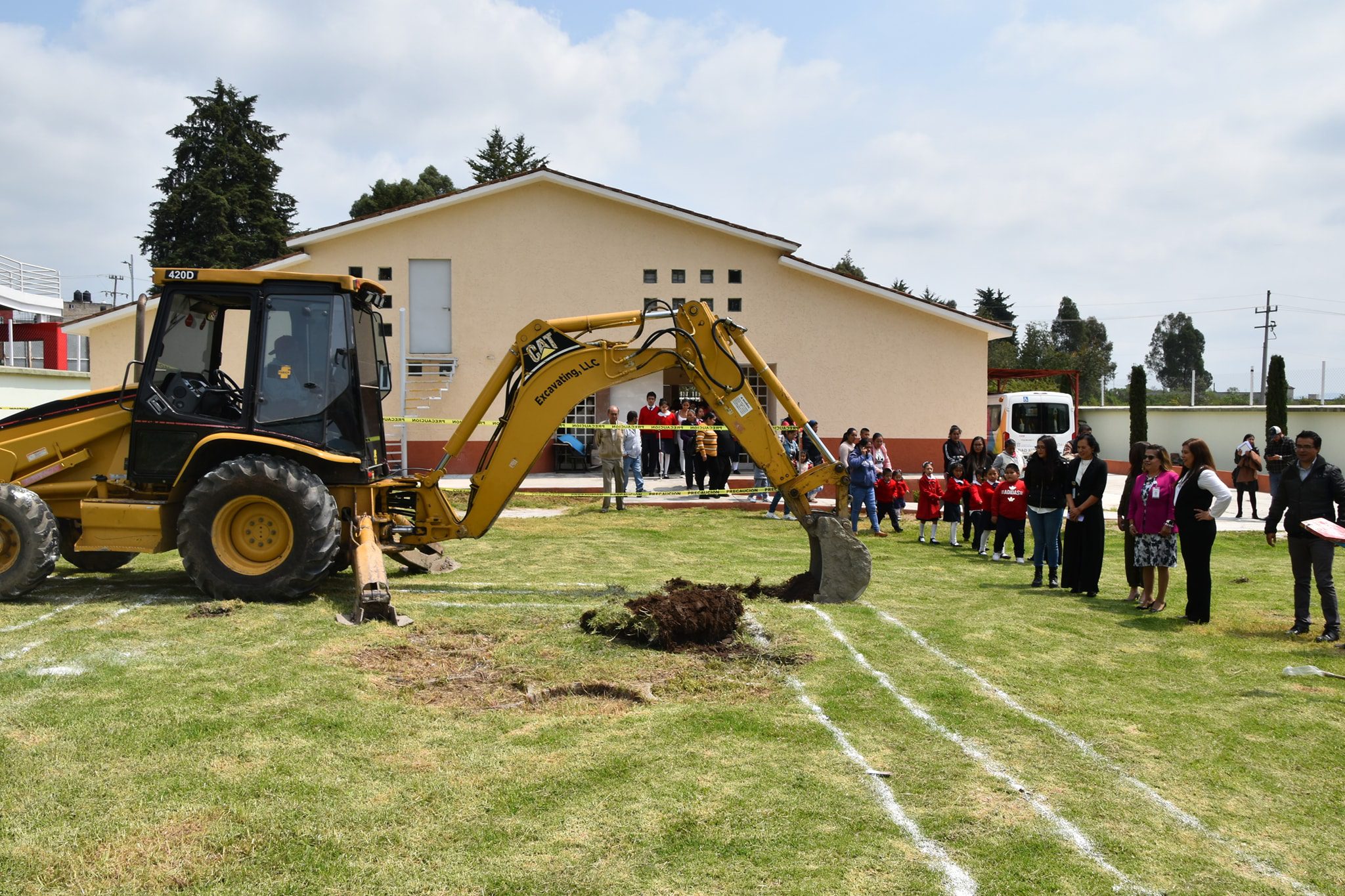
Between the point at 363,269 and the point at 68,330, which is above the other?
the point at 363,269

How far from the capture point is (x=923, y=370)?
2711cm

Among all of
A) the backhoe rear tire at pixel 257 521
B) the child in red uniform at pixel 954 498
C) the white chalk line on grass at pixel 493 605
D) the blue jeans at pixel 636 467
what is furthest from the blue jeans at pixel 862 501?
the backhoe rear tire at pixel 257 521

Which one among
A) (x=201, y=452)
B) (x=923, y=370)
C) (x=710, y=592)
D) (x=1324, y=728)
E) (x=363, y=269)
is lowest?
(x=1324, y=728)

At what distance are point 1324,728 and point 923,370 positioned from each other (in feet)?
69.5

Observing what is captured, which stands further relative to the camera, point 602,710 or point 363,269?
point 363,269

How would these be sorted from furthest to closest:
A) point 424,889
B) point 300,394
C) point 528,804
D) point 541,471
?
point 541,471
point 300,394
point 528,804
point 424,889

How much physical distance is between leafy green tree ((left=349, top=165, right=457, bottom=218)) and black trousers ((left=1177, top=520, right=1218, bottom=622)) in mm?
46455

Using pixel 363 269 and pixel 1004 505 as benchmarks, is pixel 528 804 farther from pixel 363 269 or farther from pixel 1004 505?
pixel 363 269

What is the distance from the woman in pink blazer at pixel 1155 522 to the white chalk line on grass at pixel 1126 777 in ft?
11.1

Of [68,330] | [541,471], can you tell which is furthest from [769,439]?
[68,330]

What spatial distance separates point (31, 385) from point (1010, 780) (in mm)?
26085

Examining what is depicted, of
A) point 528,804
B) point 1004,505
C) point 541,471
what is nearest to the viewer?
point 528,804

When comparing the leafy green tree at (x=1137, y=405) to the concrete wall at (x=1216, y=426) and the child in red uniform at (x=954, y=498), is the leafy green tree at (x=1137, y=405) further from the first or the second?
the child in red uniform at (x=954, y=498)

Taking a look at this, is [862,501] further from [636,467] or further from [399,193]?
[399,193]
